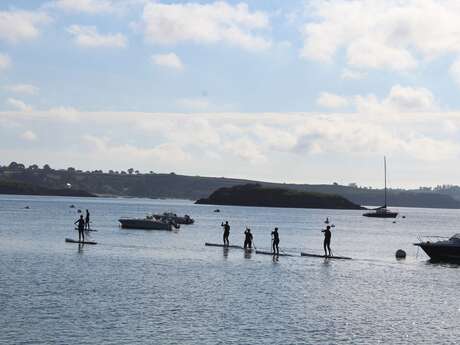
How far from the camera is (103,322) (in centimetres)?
2898

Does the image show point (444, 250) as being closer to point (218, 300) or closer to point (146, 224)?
point (218, 300)

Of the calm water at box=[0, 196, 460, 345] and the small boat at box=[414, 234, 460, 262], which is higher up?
the small boat at box=[414, 234, 460, 262]

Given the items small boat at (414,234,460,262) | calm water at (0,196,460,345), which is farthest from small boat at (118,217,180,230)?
small boat at (414,234,460,262)

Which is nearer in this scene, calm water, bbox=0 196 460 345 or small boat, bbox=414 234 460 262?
calm water, bbox=0 196 460 345

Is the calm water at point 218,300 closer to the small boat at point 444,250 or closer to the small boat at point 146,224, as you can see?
the small boat at point 444,250

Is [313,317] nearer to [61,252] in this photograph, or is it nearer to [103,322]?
[103,322]

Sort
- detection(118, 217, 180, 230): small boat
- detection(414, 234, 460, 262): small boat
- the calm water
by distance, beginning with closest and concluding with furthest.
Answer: the calm water, detection(414, 234, 460, 262): small boat, detection(118, 217, 180, 230): small boat

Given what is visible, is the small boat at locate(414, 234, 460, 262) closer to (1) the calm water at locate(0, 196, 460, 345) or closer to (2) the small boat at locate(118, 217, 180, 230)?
(1) the calm water at locate(0, 196, 460, 345)

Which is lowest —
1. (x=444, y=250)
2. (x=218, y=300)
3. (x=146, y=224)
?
(x=218, y=300)

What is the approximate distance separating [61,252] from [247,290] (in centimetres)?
2419

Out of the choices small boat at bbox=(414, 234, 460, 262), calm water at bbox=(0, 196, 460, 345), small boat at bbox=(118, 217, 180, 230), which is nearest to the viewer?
calm water at bbox=(0, 196, 460, 345)

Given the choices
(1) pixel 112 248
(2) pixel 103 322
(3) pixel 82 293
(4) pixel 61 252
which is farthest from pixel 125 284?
(1) pixel 112 248

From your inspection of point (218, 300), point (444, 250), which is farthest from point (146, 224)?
point (218, 300)

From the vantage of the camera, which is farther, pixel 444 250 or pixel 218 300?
pixel 444 250
